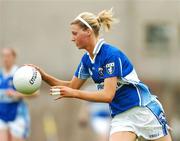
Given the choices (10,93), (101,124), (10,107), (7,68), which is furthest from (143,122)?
(101,124)

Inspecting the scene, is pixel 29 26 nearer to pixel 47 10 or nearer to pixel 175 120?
pixel 47 10

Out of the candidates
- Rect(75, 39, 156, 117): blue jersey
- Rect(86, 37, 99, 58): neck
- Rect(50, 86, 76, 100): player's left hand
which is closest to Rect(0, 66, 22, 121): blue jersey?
Rect(75, 39, 156, 117): blue jersey

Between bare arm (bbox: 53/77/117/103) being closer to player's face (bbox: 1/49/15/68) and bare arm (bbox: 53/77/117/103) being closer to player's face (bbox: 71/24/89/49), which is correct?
player's face (bbox: 71/24/89/49)

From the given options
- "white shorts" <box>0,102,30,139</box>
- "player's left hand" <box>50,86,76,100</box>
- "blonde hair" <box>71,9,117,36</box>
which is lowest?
"white shorts" <box>0,102,30,139</box>

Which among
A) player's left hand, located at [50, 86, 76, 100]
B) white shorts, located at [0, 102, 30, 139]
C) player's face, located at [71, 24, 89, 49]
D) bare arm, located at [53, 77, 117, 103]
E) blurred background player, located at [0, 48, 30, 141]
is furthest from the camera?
white shorts, located at [0, 102, 30, 139]

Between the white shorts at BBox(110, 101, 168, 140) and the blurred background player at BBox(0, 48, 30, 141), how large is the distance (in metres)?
3.72

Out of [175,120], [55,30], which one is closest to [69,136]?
[175,120]

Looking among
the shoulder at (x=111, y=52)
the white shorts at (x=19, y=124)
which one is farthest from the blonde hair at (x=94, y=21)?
the white shorts at (x=19, y=124)

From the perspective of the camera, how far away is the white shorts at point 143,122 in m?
8.88

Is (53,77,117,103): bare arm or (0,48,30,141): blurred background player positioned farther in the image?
(0,48,30,141): blurred background player

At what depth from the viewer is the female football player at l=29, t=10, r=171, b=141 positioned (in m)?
8.74

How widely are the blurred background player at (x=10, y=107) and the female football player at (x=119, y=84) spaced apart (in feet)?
11.8

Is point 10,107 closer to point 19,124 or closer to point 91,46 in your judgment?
point 19,124

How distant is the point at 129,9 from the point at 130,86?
802 inches
